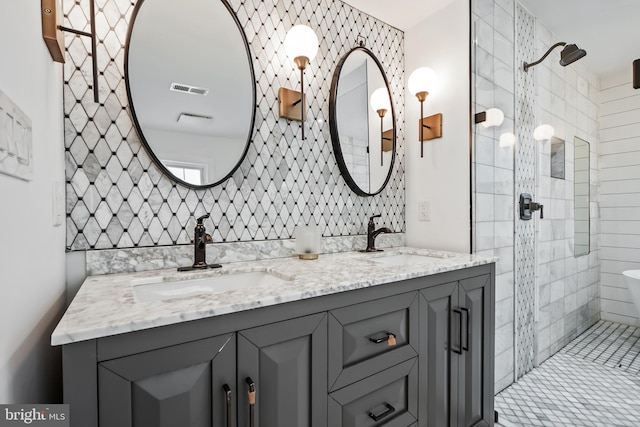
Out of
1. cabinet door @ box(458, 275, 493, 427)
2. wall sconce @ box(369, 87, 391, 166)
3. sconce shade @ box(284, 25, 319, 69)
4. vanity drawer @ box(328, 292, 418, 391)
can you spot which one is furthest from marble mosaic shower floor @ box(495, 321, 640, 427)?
sconce shade @ box(284, 25, 319, 69)

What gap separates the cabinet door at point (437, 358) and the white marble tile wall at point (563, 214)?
4.62 feet

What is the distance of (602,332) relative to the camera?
2.89 meters

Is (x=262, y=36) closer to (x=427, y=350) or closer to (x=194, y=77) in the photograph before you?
(x=194, y=77)

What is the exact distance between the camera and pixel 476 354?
154 cm

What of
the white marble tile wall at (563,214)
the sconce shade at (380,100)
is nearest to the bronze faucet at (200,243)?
the sconce shade at (380,100)

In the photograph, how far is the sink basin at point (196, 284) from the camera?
3.73 feet

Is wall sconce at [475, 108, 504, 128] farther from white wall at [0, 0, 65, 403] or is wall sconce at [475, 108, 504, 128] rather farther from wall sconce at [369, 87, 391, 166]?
white wall at [0, 0, 65, 403]

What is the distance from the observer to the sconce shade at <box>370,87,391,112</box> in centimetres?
207

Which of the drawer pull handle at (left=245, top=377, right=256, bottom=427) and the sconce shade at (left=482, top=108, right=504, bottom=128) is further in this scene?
the sconce shade at (left=482, top=108, right=504, bottom=128)

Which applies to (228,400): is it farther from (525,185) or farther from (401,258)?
(525,185)

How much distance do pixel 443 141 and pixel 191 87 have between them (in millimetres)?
1502

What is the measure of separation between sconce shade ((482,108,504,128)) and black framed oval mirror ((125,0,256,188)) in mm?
1434

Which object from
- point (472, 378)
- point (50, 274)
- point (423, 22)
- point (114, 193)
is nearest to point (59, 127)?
point (114, 193)

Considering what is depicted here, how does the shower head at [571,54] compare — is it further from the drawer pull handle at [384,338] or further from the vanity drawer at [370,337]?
the drawer pull handle at [384,338]
